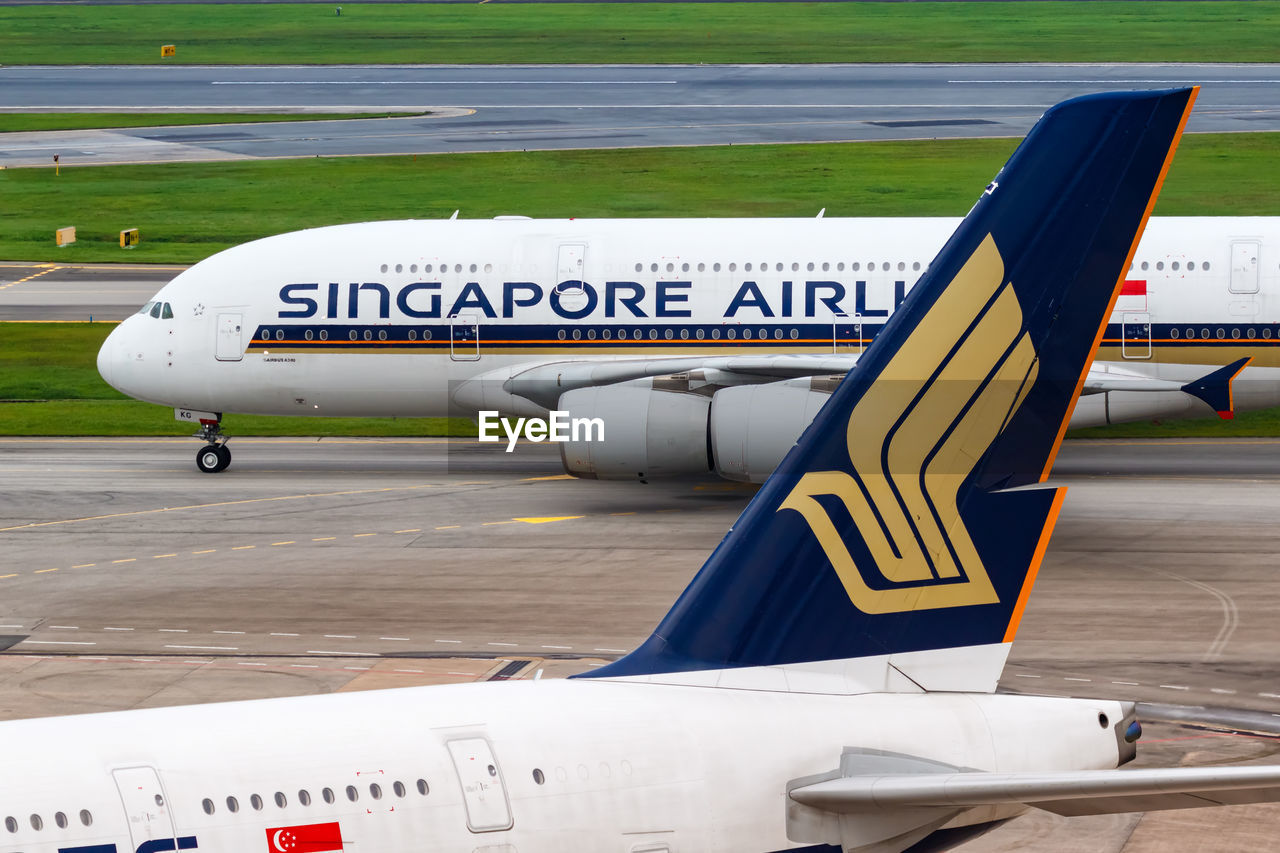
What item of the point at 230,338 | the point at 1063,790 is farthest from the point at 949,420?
Answer: the point at 230,338

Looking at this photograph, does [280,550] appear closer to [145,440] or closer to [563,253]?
[563,253]

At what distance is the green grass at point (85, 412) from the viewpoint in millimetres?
41219

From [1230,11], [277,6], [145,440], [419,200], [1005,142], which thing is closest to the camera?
[145,440]

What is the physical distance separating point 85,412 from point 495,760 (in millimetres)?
35269

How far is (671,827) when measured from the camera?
1019cm

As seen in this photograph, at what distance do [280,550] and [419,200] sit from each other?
44.9m

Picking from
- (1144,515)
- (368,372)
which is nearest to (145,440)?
(368,372)

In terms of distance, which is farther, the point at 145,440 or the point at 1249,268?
the point at 145,440

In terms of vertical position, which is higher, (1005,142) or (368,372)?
(1005,142)

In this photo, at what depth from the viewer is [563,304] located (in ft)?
111

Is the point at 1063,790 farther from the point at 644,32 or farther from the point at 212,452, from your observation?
the point at 644,32

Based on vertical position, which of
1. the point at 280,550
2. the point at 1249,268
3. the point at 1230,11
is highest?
the point at 1230,11

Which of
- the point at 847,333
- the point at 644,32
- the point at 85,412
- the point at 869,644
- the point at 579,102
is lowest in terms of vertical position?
the point at 869,644

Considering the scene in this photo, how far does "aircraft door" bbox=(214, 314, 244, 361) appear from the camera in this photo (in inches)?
1377
